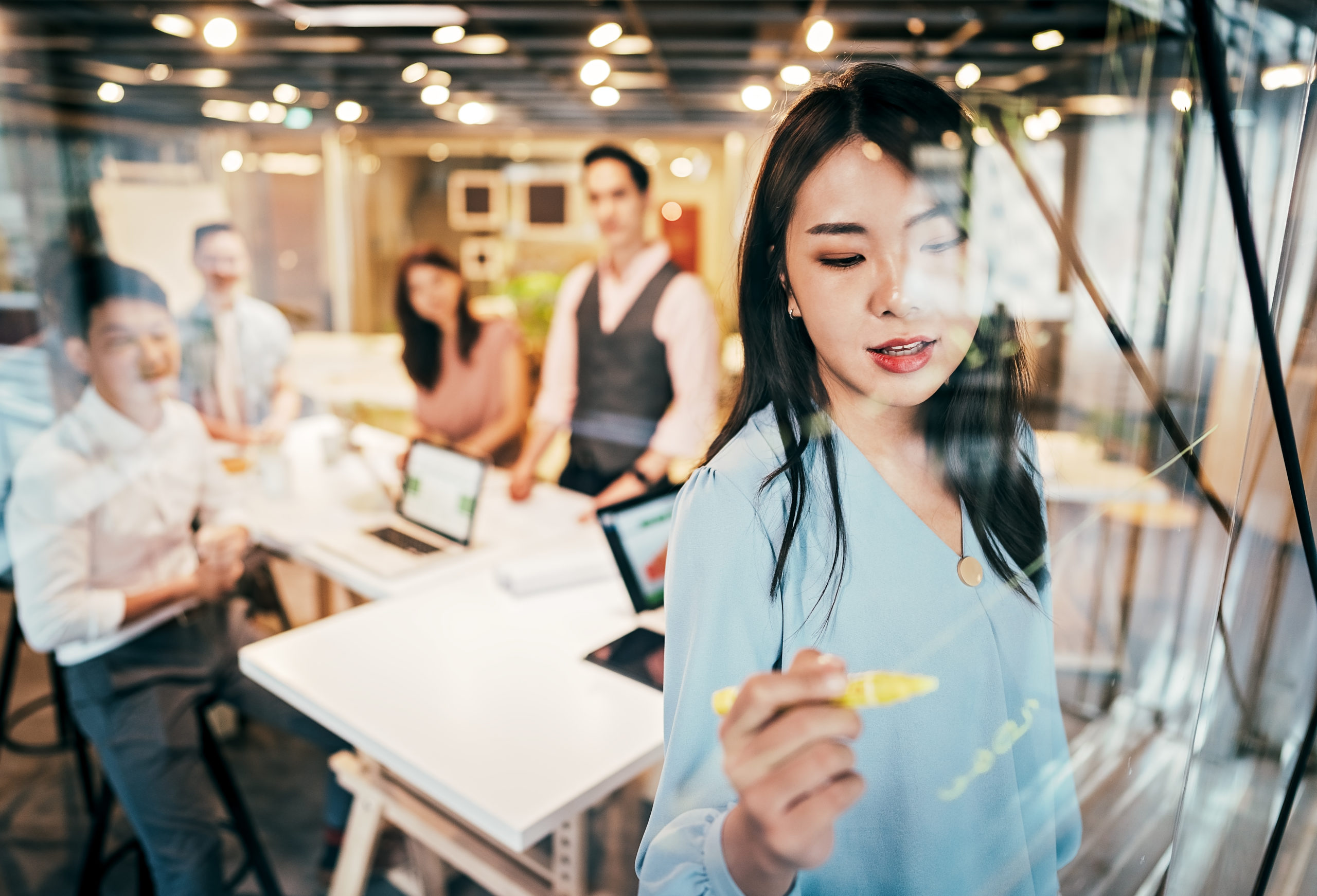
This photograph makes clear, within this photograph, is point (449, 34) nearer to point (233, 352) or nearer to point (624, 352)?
point (233, 352)

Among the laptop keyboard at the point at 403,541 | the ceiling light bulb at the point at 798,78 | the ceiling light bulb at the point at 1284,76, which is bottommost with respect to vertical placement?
the laptop keyboard at the point at 403,541

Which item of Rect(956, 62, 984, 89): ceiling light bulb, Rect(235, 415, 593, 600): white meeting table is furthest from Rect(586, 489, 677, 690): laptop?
Rect(956, 62, 984, 89): ceiling light bulb

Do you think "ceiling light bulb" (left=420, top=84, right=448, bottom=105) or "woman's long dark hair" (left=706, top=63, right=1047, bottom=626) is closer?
"woman's long dark hair" (left=706, top=63, right=1047, bottom=626)

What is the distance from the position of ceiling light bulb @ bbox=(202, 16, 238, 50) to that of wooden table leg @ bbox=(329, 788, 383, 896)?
341 cm

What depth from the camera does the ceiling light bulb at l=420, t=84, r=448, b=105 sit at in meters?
4.91

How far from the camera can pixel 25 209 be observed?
5.53 feet

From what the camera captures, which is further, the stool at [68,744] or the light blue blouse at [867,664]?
the stool at [68,744]

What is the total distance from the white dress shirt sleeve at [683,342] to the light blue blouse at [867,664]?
1.35 m

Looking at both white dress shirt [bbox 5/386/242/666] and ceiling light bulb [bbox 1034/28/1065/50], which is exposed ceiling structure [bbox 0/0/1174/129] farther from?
white dress shirt [bbox 5/386/242/666]

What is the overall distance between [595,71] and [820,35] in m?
1.64

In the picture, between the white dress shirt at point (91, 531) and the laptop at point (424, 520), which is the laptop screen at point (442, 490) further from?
the white dress shirt at point (91, 531)

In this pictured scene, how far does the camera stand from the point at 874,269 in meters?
0.47

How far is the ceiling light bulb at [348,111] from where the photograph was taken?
5438 millimetres

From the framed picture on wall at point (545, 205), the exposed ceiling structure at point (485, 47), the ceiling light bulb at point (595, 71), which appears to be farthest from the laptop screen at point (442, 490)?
the framed picture on wall at point (545, 205)
